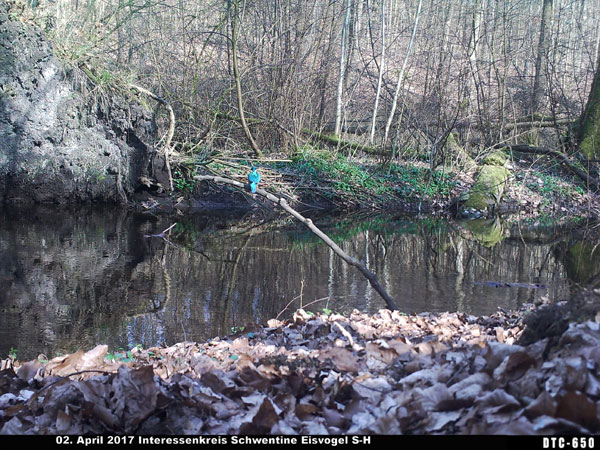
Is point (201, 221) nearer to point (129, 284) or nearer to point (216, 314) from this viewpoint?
point (129, 284)

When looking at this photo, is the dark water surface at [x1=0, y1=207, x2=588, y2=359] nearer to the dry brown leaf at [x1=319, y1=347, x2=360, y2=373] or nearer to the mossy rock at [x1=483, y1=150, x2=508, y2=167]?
the dry brown leaf at [x1=319, y1=347, x2=360, y2=373]

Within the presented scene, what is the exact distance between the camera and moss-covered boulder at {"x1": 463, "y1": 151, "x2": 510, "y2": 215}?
15.4 meters

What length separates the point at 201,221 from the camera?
1341cm

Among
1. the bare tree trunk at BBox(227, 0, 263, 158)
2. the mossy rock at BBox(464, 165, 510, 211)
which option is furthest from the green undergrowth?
the bare tree trunk at BBox(227, 0, 263, 158)

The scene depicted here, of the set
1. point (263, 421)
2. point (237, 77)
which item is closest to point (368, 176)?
point (237, 77)

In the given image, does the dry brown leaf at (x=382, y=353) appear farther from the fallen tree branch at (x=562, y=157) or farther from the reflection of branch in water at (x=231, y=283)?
the fallen tree branch at (x=562, y=157)

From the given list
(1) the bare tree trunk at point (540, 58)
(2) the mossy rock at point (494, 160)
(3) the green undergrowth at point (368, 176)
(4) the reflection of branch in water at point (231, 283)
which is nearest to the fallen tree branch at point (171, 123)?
(3) the green undergrowth at point (368, 176)

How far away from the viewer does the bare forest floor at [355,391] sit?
2391 mm

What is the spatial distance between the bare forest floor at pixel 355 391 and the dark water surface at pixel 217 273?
7.74 ft

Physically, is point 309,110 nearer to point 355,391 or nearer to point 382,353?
point 382,353

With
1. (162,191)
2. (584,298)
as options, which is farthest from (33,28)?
(584,298)

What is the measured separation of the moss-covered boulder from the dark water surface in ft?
7.59

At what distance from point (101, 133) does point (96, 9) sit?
3.48 metres

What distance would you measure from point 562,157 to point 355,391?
15750mm
